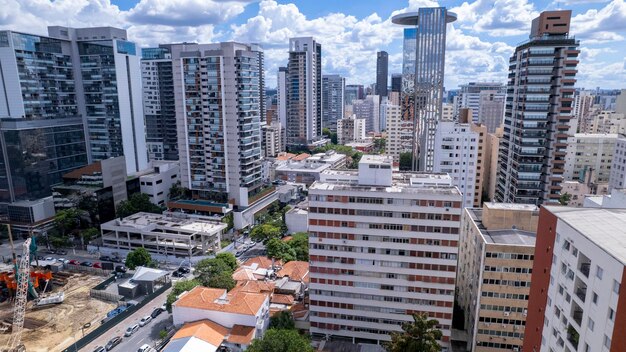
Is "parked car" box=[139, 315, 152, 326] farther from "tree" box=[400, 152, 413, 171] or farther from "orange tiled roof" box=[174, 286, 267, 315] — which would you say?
"tree" box=[400, 152, 413, 171]

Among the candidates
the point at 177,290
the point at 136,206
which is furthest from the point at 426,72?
the point at 177,290

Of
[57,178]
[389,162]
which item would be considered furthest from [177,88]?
[389,162]

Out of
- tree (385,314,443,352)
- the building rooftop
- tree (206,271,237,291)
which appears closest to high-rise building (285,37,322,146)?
tree (206,271,237,291)

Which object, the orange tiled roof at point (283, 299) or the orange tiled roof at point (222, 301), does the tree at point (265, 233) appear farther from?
the orange tiled roof at point (222, 301)

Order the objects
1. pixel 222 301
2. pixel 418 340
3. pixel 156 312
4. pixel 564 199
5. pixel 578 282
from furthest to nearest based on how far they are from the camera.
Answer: pixel 564 199 < pixel 156 312 < pixel 222 301 < pixel 418 340 < pixel 578 282

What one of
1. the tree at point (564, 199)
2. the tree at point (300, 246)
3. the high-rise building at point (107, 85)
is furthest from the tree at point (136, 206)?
the tree at point (564, 199)

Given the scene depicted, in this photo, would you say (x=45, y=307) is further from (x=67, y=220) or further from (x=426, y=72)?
(x=426, y=72)
